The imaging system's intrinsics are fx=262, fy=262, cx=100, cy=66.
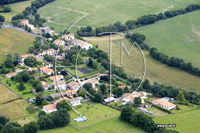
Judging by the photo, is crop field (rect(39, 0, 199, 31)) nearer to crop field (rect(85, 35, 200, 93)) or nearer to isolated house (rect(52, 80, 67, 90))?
crop field (rect(85, 35, 200, 93))

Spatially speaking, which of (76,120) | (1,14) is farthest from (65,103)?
(1,14)

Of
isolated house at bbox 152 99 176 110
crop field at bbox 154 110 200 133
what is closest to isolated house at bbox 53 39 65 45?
isolated house at bbox 152 99 176 110

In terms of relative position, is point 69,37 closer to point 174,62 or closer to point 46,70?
point 46,70

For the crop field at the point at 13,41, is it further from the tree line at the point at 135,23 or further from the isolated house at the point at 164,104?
the isolated house at the point at 164,104

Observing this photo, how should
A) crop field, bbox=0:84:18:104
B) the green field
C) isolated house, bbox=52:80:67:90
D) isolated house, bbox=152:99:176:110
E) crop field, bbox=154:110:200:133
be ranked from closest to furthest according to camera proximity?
1. crop field, bbox=154:110:200:133
2. isolated house, bbox=152:99:176:110
3. crop field, bbox=0:84:18:104
4. isolated house, bbox=52:80:67:90
5. the green field

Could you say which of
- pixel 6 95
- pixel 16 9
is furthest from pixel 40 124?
pixel 16 9

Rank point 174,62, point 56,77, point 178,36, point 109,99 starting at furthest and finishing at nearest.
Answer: point 178,36, point 174,62, point 56,77, point 109,99
